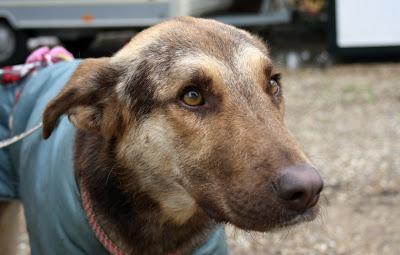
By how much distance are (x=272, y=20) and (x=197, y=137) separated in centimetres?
969

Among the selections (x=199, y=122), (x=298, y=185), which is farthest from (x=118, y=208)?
(x=298, y=185)

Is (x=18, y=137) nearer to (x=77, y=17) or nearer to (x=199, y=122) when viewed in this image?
(x=199, y=122)

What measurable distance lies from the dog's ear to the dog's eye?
1.24ft

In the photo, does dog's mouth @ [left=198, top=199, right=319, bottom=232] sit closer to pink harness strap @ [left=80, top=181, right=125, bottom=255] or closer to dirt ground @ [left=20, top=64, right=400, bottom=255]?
dirt ground @ [left=20, top=64, right=400, bottom=255]

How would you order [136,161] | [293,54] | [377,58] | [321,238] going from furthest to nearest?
[293,54], [377,58], [321,238], [136,161]

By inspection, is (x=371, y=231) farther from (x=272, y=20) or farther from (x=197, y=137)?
(x=272, y=20)

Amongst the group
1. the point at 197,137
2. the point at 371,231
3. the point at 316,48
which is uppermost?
the point at 197,137

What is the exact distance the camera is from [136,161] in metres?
2.94

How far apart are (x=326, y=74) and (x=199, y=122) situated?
342 inches

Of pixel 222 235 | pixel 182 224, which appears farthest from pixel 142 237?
pixel 222 235

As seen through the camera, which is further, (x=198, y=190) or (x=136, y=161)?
(x=136, y=161)

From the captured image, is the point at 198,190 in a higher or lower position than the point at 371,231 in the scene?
higher

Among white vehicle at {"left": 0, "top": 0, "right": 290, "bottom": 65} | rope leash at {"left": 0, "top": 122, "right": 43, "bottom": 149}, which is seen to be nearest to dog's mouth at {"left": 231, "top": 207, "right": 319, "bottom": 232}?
rope leash at {"left": 0, "top": 122, "right": 43, "bottom": 149}

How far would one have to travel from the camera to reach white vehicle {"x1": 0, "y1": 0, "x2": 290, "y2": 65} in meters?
11.0
